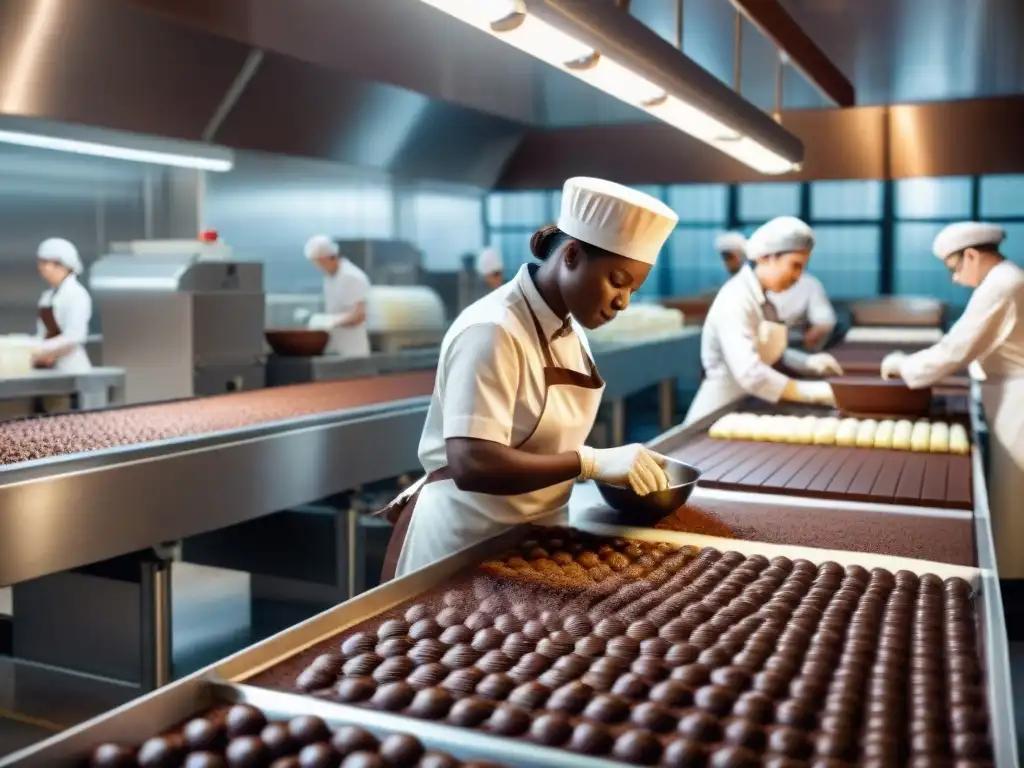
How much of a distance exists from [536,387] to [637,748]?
1056 mm

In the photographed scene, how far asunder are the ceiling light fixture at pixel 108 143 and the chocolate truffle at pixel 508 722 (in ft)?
11.5

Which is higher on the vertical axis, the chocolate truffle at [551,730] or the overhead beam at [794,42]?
the overhead beam at [794,42]

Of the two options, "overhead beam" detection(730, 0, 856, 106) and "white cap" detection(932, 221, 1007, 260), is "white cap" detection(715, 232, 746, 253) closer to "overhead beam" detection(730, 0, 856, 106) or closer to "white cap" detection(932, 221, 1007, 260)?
"overhead beam" detection(730, 0, 856, 106)

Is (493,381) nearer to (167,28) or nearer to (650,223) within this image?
(650,223)

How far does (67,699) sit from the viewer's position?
3129mm

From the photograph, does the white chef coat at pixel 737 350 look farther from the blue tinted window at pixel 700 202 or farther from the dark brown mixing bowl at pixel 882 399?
the blue tinted window at pixel 700 202

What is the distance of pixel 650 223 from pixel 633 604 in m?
0.74

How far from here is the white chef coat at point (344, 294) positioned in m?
6.19

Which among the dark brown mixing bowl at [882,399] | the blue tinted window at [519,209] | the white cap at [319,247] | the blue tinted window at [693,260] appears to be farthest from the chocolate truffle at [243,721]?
the blue tinted window at [693,260]

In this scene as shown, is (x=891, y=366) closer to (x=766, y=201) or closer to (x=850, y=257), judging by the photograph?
(x=850, y=257)

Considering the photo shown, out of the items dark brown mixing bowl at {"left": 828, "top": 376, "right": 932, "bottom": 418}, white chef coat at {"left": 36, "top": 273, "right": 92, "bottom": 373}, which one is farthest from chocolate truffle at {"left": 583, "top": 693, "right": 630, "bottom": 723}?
white chef coat at {"left": 36, "top": 273, "right": 92, "bottom": 373}

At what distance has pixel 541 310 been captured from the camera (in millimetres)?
2049

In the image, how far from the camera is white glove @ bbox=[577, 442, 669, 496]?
76.4 inches

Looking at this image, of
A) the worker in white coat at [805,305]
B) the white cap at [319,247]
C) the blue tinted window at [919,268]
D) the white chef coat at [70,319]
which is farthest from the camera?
the blue tinted window at [919,268]
